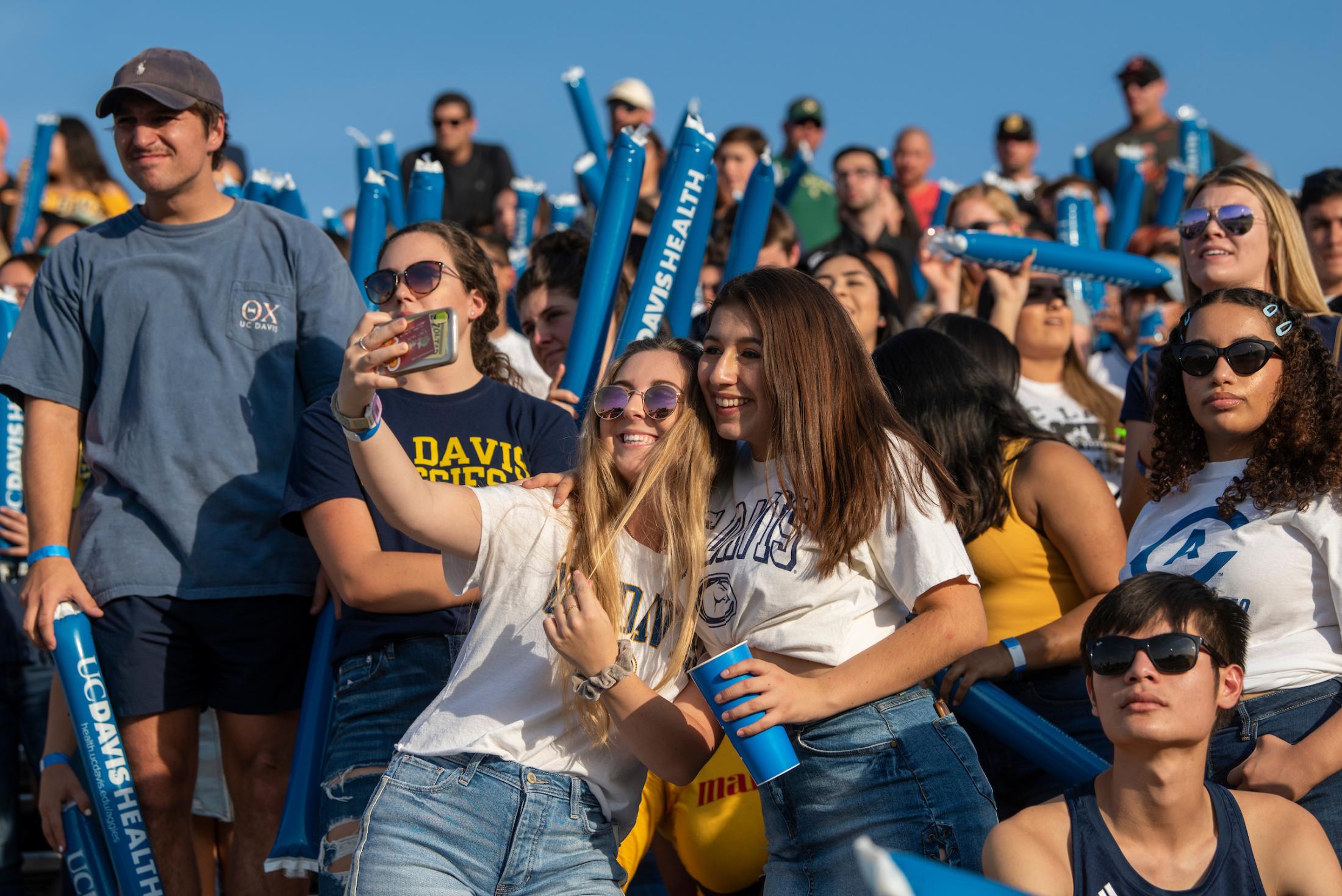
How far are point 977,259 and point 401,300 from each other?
253 cm

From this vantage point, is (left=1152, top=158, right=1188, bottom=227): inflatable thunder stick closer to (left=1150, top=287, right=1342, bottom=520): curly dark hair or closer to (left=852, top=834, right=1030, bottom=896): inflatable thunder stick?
(left=1150, top=287, right=1342, bottom=520): curly dark hair

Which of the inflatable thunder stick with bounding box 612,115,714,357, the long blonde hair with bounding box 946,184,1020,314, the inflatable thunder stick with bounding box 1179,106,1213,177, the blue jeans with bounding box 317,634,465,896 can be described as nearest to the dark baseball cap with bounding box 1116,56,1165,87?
the inflatable thunder stick with bounding box 1179,106,1213,177

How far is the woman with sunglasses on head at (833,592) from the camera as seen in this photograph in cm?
287

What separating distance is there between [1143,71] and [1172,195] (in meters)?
2.10

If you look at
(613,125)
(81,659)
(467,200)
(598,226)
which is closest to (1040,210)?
(613,125)

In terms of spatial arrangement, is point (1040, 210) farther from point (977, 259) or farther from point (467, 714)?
point (467, 714)

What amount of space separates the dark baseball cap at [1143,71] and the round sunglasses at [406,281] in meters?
7.07

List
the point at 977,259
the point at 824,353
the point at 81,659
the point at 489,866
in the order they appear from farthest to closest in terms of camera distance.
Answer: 1. the point at 977,259
2. the point at 81,659
3. the point at 824,353
4. the point at 489,866

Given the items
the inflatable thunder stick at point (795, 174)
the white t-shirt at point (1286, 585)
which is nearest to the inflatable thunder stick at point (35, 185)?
the inflatable thunder stick at point (795, 174)

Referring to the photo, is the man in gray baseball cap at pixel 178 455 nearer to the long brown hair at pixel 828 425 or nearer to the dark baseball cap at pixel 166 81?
the dark baseball cap at pixel 166 81

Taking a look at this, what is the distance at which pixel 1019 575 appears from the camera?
387 centimetres

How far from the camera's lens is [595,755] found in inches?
121

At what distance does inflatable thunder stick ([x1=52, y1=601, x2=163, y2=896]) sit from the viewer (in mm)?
3973

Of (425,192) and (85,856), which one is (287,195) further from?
(85,856)
